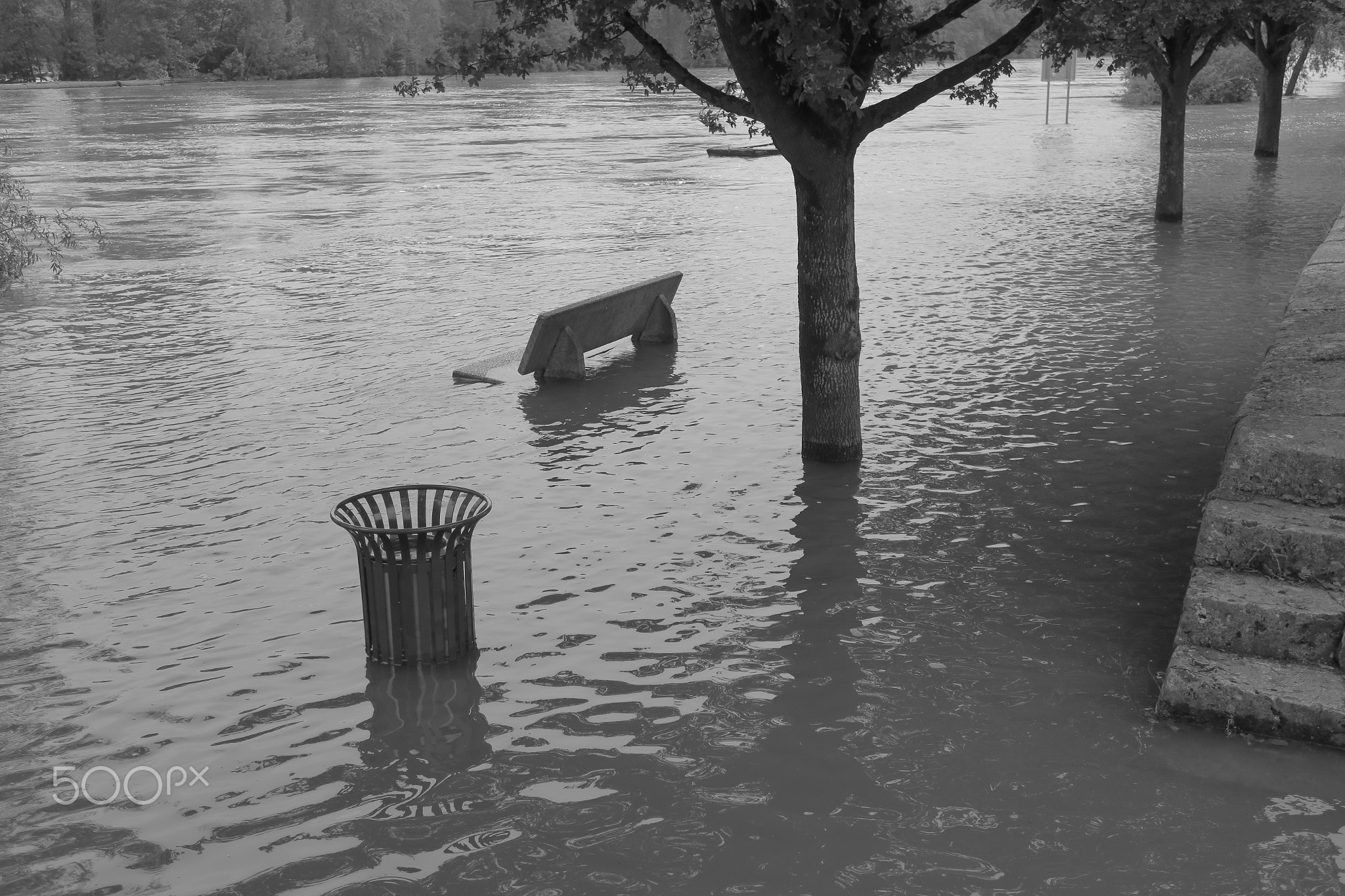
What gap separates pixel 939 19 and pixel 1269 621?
14.2ft

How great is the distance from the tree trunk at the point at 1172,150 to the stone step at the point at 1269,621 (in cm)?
1311

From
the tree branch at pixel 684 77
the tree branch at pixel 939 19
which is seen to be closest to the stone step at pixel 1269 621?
the tree branch at pixel 939 19

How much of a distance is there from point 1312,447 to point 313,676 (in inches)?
188

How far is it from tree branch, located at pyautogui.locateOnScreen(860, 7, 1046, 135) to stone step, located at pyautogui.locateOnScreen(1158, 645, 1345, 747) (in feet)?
12.8

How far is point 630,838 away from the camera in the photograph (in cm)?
448

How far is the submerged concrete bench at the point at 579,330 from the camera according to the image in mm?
10461

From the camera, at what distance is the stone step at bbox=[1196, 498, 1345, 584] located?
5.36 metres

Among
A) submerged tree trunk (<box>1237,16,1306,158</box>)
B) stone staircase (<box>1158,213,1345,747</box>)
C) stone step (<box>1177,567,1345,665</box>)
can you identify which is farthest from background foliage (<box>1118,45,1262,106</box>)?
stone step (<box>1177,567,1345,665</box>)

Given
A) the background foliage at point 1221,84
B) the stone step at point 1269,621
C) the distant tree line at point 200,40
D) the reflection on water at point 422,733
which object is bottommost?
the reflection on water at point 422,733

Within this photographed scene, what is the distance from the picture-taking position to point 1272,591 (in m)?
5.30

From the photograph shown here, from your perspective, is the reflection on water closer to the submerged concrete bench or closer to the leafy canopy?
the leafy canopy

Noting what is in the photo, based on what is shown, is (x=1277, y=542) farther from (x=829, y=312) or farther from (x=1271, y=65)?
(x=1271, y=65)

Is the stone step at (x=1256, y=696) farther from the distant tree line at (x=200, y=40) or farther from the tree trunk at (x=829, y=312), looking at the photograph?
the distant tree line at (x=200, y=40)

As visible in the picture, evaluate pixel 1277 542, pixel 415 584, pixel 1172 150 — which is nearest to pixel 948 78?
pixel 1277 542
